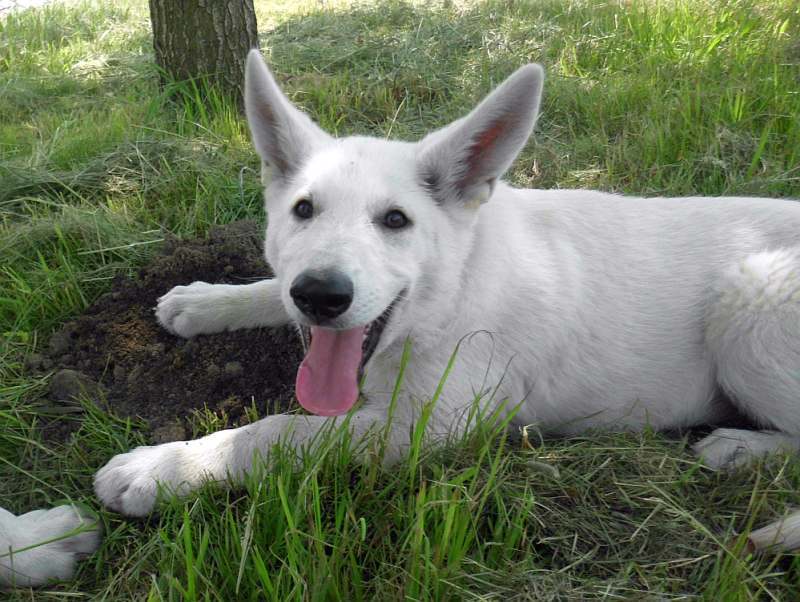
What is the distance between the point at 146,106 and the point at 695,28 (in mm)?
4276

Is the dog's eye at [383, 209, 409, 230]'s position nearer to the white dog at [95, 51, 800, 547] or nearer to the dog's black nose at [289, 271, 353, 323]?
the white dog at [95, 51, 800, 547]

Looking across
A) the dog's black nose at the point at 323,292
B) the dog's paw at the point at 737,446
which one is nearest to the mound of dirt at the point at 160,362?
the dog's black nose at the point at 323,292

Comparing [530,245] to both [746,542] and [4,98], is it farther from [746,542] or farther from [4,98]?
[4,98]

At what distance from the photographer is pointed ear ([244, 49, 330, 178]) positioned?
2.52 metres

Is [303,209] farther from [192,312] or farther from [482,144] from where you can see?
[192,312]

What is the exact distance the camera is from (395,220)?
234cm

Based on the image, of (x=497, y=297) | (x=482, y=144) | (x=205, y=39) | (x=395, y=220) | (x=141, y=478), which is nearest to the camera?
(x=141, y=478)

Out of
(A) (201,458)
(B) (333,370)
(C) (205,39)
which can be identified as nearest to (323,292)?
(B) (333,370)

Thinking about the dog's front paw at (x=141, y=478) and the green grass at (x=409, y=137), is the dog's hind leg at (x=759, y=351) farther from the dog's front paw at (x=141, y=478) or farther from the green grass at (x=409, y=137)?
the dog's front paw at (x=141, y=478)

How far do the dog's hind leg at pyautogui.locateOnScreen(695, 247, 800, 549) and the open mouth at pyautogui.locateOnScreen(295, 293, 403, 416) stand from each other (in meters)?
1.32

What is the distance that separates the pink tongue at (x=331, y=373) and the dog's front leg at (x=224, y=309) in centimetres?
79

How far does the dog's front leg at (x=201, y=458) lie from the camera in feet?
7.15

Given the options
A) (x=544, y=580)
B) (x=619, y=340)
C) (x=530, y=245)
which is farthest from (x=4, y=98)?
(x=544, y=580)

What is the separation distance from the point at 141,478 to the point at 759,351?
7.42 ft
